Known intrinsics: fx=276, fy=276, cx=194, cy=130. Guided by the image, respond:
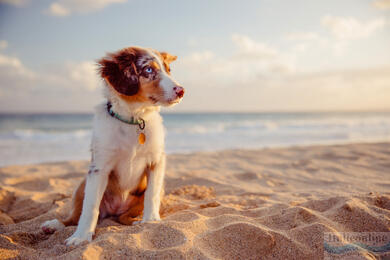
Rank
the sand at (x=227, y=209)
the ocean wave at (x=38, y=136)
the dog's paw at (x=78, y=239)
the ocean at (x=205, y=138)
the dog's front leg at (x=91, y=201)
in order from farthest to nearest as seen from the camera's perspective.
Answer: the ocean wave at (x=38, y=136) → the ocean at (x=205, y=138) → the dog's front leg at (x=91, y=201) → the dog's paw at (x=78, y=239) → the sand at (x=227, y=209)

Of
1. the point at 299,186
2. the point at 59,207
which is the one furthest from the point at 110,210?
the point at 299,186

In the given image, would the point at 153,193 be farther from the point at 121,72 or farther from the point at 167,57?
the point at 167,57

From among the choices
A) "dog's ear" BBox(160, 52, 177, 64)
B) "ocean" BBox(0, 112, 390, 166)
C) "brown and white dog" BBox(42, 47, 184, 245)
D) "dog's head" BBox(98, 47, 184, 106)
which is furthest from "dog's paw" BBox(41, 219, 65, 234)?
"ocean" BBox(0, 112, 390, 166)

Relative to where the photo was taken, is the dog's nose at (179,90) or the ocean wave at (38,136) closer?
the dog's nose at (179,90)

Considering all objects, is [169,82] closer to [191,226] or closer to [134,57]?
[134,57]

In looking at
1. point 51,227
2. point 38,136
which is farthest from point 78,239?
point 38,136

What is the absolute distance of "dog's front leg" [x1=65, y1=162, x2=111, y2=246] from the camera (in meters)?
2.49

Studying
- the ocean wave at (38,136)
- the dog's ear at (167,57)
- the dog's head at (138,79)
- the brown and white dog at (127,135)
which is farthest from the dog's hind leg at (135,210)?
the ocean wave at (38,136)

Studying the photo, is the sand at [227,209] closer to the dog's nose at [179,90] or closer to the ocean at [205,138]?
the dog's nose at [179,90]

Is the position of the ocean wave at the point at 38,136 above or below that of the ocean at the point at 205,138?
below

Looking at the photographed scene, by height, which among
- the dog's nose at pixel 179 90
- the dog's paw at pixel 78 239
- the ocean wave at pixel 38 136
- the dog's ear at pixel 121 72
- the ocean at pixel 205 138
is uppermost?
the dog's ear at pixel 121 72

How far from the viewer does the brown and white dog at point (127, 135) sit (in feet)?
8.39

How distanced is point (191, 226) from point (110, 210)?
108 centimetres

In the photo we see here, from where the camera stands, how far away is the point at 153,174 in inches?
111
